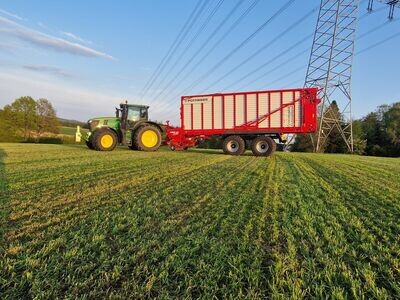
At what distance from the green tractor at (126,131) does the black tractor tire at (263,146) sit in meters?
5.06

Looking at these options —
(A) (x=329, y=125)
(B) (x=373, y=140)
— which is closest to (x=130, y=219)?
(A) (x=329, y=125)

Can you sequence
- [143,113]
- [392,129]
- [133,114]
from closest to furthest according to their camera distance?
[133,114], [143,113], [392,129]

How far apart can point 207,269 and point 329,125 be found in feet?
107

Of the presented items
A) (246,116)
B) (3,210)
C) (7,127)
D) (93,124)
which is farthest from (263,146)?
(7,127)

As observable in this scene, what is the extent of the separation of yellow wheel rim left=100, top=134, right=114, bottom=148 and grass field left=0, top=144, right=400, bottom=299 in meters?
10.6

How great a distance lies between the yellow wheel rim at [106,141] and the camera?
16.9 m

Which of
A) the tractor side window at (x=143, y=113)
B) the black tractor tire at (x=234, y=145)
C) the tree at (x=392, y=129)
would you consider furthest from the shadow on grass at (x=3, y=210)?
the tree at (x=392, y=129)

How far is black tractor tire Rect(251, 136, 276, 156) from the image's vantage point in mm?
15688

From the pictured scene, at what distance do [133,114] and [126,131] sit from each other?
0.99m

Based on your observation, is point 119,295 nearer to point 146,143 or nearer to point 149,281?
point 149,281

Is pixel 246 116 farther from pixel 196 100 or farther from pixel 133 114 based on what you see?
pixel 133 114

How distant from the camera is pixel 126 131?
17.2 metres

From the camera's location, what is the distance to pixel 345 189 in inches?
267

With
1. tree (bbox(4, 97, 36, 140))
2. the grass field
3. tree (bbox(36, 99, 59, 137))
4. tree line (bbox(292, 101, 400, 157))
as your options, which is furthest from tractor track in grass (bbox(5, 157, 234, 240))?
tree (bbox(36, 99, 59, 137))
